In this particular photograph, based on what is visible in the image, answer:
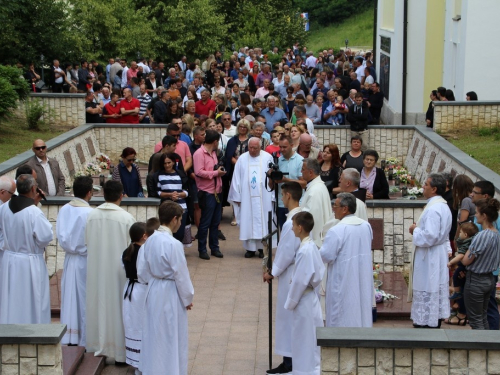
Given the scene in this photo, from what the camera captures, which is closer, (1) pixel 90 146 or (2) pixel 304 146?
(2) pixel 304 146

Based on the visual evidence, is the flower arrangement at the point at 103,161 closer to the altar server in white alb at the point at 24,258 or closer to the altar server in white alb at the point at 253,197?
the altar server in white alb at the point at 253,197

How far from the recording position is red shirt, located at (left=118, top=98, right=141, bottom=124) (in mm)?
22469

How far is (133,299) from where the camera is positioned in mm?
9609

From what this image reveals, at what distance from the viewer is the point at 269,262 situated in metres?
9.55

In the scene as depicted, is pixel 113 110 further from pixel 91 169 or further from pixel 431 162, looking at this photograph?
pixel 431 162

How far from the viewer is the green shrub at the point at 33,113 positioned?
70.7ft

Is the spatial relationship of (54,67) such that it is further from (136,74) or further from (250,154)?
(250,154)

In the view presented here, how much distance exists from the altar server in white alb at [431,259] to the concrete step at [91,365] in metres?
3.54

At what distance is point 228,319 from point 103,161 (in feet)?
34.6

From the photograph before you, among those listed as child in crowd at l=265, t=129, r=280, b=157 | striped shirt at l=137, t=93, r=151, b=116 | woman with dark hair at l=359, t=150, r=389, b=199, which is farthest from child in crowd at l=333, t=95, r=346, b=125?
woman with dark hair at l=359, t=150, r=389, b=199

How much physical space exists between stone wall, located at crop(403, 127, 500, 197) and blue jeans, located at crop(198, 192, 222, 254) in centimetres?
401

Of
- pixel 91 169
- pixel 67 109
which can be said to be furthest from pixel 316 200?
pixel 67 109

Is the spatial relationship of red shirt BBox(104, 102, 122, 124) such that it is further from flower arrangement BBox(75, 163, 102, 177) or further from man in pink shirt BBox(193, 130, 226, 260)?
man in pink shirt BBox(193, 130, 226, 260)

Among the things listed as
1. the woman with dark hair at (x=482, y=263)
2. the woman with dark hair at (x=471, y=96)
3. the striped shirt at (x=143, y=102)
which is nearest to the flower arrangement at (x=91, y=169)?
the striped shirt at (x=143, y=102)
